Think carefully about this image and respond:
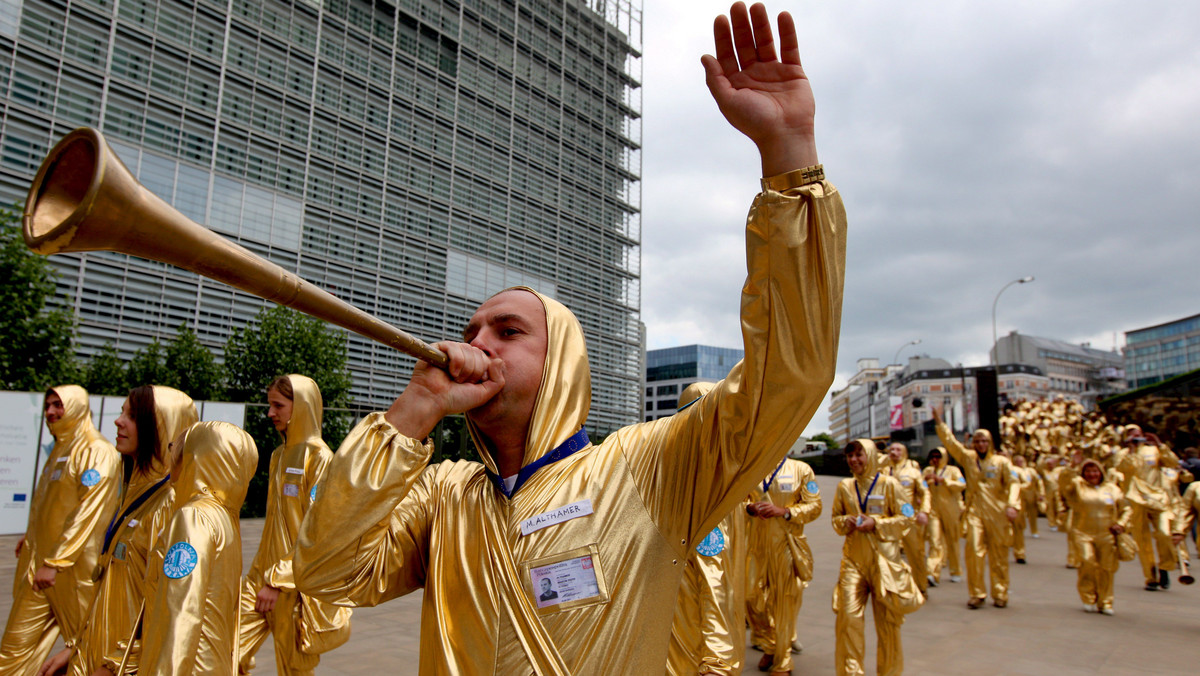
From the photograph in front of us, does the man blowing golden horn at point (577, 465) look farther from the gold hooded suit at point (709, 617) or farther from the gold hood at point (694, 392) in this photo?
the gold hood at point (694, 392)

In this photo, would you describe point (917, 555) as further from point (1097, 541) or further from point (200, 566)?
point (200, 566)

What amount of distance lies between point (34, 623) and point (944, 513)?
43.2 feet

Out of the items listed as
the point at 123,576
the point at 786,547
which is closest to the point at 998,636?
the point at 786,547

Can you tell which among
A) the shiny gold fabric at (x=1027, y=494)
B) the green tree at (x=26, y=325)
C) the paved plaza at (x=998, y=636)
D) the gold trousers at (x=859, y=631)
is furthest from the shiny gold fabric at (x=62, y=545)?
the shiny gold fabric at (x=1027, y=494)

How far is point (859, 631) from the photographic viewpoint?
6.27m

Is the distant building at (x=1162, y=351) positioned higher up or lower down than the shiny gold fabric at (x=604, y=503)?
higher up

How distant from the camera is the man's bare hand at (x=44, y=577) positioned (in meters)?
5.23

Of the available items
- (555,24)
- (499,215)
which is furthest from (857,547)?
(555,24)

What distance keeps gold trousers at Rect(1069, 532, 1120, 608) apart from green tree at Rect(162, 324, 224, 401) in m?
21.4

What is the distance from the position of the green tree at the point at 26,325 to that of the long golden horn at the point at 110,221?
1910 centimetres

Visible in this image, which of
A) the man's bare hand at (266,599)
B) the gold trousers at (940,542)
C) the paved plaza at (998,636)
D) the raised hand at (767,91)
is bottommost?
the paved plaza at (998,636)

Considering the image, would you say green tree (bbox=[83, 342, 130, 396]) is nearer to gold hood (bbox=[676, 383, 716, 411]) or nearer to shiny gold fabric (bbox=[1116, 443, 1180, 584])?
gold hood (bbox=[676, 383, 716, 411])

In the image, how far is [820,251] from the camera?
1354 millimetres

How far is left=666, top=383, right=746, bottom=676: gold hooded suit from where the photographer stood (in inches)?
163
